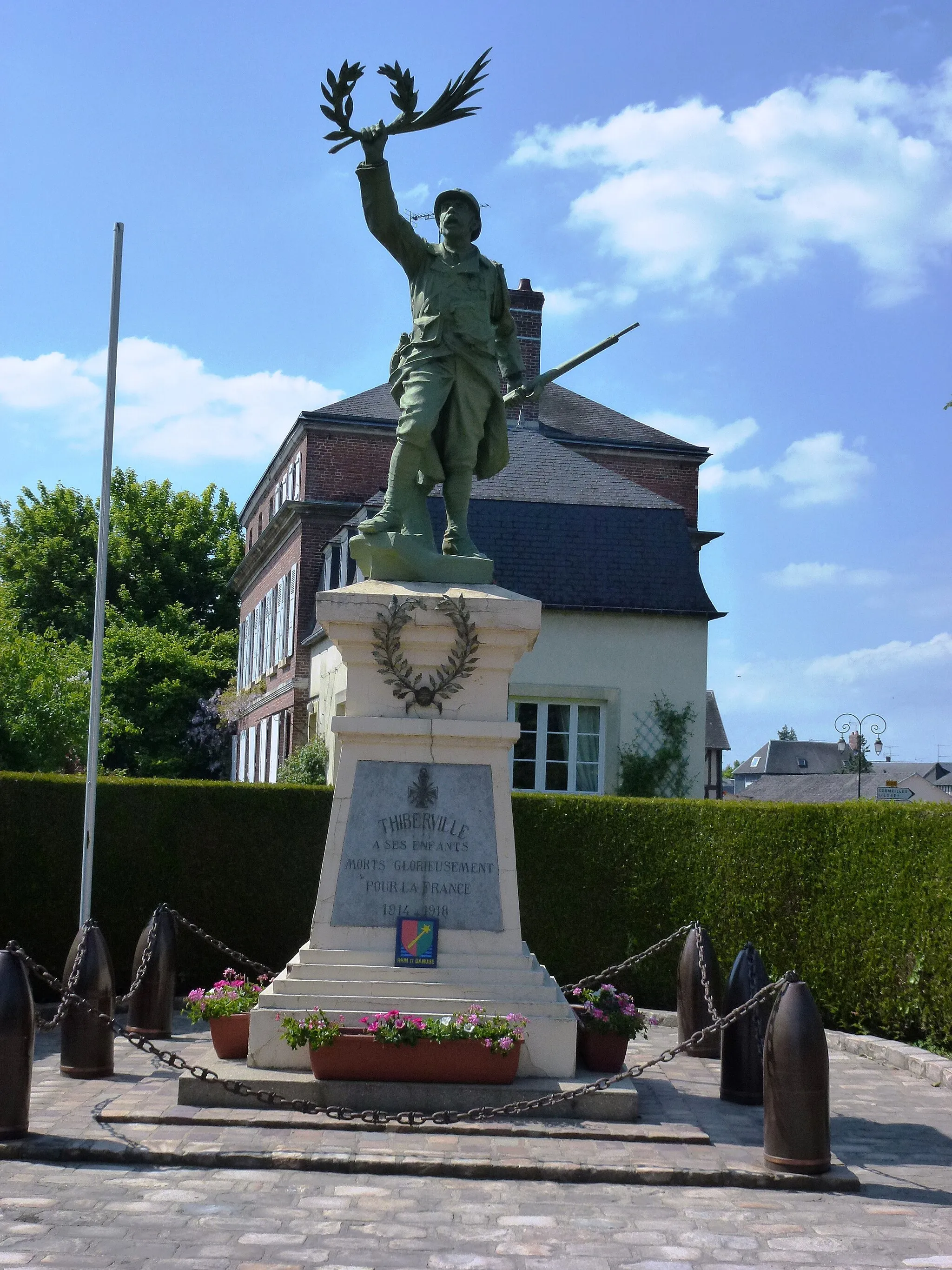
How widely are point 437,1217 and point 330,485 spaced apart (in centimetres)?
Result: 2450

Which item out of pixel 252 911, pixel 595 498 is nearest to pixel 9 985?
pixel 252 911

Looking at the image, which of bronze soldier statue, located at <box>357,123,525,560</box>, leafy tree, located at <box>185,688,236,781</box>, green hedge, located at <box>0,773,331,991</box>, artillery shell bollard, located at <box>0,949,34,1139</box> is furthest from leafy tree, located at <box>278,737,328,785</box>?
artillery shell bollard, located at <box>0,949,34,1139</box>

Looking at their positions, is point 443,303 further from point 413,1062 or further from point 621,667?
point 621,667

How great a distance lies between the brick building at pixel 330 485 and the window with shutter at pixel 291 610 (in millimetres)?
44

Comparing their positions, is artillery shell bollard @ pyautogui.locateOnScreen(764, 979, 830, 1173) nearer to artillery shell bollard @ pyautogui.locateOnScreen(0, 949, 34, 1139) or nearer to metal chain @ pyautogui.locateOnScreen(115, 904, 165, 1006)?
artillery shell bollard @ pyautogui.locateOnScreen(0, 949, 34, 1139)

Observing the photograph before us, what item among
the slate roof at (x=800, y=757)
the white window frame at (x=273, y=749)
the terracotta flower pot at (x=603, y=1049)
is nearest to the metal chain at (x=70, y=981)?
the terracotta flower pot at (x=603, y=1049)

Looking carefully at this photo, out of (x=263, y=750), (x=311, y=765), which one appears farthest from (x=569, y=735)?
(x=263, y=750)

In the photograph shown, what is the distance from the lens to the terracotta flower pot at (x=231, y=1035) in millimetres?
7137

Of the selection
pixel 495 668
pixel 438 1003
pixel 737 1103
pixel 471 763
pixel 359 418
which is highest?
pixel 359 418

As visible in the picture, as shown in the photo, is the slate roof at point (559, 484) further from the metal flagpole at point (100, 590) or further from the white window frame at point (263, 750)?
the metal flagpole at point (100, 590)

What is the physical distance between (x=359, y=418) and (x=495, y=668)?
2236 cm

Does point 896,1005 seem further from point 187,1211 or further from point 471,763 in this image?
point 187,1211

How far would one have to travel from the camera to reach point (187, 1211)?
4977 millimetres

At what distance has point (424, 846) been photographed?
7137mm
